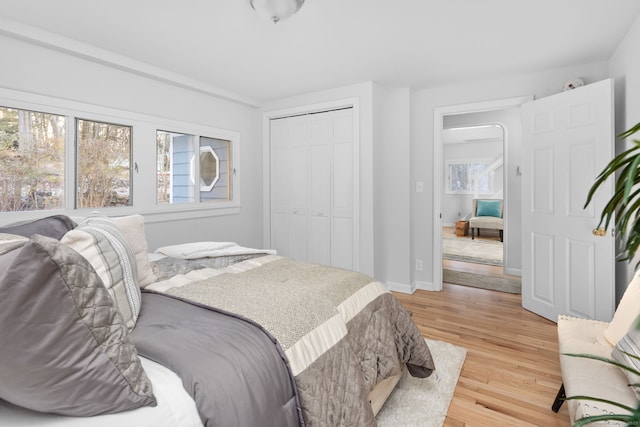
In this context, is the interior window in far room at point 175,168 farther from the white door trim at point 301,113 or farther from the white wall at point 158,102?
the white door trim at point 301,113

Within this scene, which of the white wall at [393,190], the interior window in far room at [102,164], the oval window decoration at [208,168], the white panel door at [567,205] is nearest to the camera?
the white panel door at [567,205]

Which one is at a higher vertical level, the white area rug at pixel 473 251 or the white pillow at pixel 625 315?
the white pillow at pixel 625 315

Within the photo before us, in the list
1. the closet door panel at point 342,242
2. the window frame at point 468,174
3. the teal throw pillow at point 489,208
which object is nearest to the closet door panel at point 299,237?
the closet door panel at point 342,242

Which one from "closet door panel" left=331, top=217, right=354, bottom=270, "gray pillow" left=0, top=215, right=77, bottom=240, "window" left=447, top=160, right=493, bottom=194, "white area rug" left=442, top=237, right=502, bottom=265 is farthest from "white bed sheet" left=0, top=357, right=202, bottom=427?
"window" left=447, top=160, right=493, bottom=194

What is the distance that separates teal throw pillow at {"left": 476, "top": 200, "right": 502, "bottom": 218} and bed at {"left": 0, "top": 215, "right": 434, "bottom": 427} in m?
6.68

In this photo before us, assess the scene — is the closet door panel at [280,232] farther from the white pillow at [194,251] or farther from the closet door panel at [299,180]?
the white pillow at [194,251]

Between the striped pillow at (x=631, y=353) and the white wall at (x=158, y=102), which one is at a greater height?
the white wall at (x=158, y=102)

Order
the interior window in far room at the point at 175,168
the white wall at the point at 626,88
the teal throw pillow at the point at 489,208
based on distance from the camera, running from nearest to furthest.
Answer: the white wall at the point at 626,88 < the interior window in far room at the point at 175,168 < the teal throw pillow at the point at 489,208

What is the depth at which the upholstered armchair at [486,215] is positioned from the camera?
24.1 feet

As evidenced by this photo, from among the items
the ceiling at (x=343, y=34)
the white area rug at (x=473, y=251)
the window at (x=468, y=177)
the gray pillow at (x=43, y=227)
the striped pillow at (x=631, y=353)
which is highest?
the ceiling at (x=343, y=34)

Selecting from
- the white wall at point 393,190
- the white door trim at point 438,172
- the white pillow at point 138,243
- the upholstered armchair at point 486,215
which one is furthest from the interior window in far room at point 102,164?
the upholstered armchair at point 486,215

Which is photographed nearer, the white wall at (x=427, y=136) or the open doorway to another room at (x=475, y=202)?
the white wall at (x=427, y=136)

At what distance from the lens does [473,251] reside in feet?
20.4

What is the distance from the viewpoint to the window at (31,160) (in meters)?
2.52
